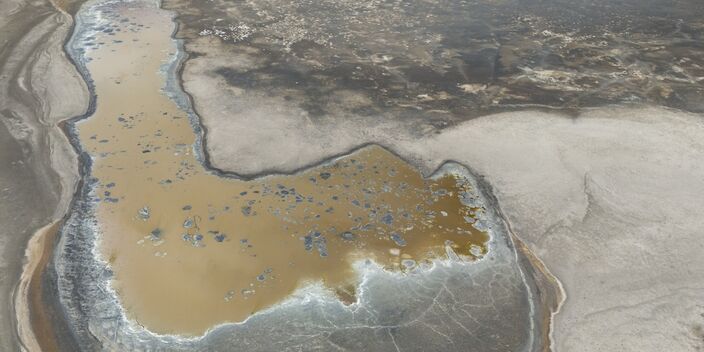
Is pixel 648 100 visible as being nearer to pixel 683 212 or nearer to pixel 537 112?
pixel 537 112

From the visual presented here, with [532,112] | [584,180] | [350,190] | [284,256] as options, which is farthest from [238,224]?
[532,112]

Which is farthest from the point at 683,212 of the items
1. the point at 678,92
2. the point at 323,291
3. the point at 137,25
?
the point at 137,25

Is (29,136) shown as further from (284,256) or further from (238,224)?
(284,256)

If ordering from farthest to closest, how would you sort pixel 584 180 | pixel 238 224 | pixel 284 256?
1. pixel 584 180
2. pixel 238 224
3. pixel 284 256

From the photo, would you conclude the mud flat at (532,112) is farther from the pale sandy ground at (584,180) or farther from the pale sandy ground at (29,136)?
the pale sandy ground at (29,136)

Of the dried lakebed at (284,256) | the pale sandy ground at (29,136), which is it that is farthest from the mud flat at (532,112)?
the pale sandy ground at (29,136)

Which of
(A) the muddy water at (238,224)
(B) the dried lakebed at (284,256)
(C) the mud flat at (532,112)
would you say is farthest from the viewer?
(C) the mud flat at (532,112)
